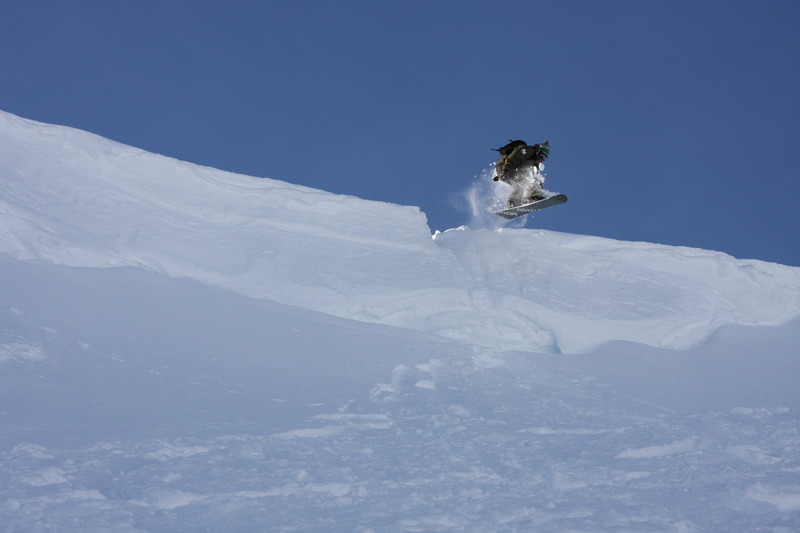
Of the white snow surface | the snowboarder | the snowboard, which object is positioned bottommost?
the white snow surface

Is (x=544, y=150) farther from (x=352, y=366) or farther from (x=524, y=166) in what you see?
(x=352, y=366)

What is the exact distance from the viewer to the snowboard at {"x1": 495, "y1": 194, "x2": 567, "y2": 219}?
502 inches

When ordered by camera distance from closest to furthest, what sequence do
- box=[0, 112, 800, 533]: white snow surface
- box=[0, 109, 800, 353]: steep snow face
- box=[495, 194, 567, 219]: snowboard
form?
box=[0, 112, 800, 533]: white snow surface, box=[0, 109, 800, 353]: steep snow face, box=[495, 194, 567, 219]: snowboard

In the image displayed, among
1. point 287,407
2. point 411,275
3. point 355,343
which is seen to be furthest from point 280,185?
point 287,407

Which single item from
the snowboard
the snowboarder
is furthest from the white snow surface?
the snowboarder

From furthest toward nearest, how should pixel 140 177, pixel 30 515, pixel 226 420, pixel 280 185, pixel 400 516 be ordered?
1. pixel 280 185
2. pixel 140 177
3. pixel 226 420
4. pixel 400 516
5. pixel 30 515

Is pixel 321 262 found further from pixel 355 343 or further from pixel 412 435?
pixel 412 435

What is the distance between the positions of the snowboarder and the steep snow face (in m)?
1.80

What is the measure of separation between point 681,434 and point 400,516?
9.47 ft

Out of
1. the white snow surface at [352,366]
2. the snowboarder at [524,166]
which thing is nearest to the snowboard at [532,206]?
the snowboarder at [524,166]

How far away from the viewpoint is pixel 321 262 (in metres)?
9.37

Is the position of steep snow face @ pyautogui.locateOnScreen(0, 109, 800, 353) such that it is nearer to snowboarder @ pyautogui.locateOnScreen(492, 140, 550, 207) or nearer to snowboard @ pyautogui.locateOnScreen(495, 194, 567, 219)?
snowboard @ pyautogui.locateOnScreen(495, 194, 567, 219)

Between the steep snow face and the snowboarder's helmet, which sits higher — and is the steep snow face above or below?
below

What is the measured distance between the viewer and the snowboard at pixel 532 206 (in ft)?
41.8
